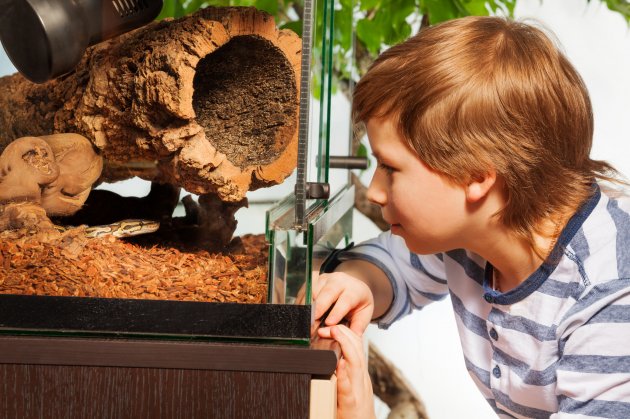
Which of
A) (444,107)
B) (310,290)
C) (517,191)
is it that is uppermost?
(444,107)

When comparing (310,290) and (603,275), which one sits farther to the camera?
(603,275)

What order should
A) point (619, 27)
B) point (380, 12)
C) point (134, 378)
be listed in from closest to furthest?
point (134, 378) < point (380, 12) < point (619, 27)

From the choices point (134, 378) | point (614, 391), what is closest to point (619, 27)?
point (614, 391)

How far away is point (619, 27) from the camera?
1970 millimetres

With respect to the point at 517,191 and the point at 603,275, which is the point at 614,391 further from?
the point at 517,191

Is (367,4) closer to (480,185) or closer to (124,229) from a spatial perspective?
(480,185)

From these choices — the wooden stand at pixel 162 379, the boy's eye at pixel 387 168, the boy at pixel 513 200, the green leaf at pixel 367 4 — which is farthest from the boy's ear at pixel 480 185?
the green leaf at pixel 367 4

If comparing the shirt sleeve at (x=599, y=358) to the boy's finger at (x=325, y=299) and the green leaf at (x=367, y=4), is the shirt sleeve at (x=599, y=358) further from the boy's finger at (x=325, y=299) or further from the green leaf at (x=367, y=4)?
the green leaf at (x=367, y=4)

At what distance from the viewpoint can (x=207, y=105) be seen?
79cm

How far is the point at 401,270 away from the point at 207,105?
0.58m

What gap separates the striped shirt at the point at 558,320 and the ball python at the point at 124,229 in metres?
0.49

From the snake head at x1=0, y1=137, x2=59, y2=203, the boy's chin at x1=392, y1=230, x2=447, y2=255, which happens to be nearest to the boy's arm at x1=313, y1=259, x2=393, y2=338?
the boy's chin at x1=392, y1=230, x2=447, y2=255

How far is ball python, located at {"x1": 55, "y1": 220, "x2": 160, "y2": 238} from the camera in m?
0.80

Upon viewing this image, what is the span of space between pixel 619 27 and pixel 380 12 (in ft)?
2.30
